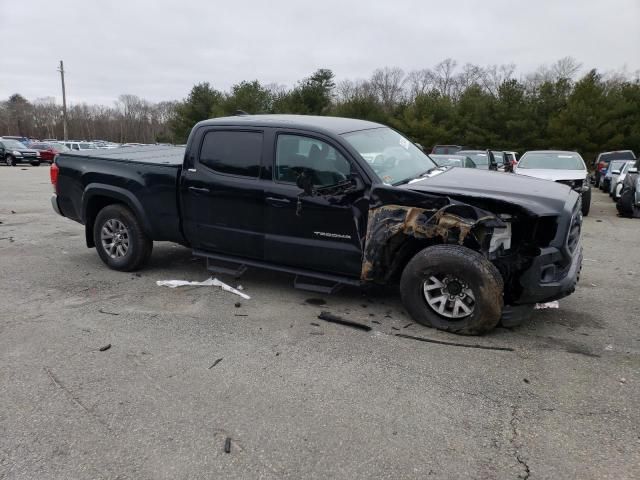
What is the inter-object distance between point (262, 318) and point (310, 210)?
115 centimetres

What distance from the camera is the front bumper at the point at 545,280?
166 inches

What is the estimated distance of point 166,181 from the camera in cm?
578

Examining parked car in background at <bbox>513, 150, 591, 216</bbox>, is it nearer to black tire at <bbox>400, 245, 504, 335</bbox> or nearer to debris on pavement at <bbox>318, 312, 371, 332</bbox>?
black tire at <bbox>400, 245, 504, 335</bbox>

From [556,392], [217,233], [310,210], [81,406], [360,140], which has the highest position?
[360,140]

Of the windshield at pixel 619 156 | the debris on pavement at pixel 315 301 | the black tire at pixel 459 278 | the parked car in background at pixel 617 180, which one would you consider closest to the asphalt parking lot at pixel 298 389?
the debris on pavement at pixel 315 301

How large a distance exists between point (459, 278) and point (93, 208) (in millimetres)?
4747

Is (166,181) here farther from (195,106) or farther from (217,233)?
(195,106)

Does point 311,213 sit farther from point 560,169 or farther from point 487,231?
point 560,169

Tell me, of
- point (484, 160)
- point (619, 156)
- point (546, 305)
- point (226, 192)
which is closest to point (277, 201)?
point (226, 192)

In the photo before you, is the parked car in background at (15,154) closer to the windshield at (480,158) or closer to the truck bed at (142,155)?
the windshield at (480,158)

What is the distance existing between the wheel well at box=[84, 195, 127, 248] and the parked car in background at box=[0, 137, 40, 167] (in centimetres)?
2828

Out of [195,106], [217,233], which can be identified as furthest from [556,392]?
[195,106]

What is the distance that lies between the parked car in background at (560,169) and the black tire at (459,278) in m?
8.26

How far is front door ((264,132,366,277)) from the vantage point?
4.80 meters
